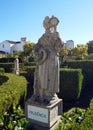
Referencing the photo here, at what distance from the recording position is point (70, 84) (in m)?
13.0

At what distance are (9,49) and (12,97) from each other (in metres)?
58.1

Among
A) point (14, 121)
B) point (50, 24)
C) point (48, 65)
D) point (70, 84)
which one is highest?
point (50, 24)

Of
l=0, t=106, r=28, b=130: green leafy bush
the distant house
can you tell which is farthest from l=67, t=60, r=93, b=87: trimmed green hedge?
the distant house

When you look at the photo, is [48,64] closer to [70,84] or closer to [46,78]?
[46,78]

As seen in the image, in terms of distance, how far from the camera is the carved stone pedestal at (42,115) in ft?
23.4

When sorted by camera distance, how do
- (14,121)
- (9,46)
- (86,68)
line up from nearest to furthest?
(14,121)
(86,68)
(9,46)

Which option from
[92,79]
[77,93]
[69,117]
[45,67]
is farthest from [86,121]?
[92,79]

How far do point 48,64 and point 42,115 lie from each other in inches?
67.1

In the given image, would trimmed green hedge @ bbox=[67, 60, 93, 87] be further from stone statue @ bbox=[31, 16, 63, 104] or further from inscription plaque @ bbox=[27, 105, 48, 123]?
inscription plaque @ bbox=[27, 105, 48, 123]

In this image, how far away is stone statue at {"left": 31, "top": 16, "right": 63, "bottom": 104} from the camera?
7461 millimetres

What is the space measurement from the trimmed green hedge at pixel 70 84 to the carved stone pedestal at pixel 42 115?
210 inches

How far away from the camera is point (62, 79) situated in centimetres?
1318

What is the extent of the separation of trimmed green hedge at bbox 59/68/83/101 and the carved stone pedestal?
532 cm

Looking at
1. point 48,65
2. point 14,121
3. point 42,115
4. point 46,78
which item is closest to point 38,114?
point 42,115
